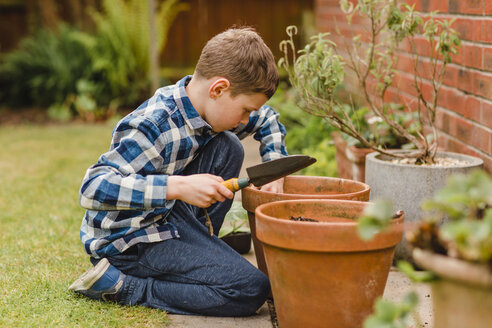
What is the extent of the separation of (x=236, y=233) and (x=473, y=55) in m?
1.37

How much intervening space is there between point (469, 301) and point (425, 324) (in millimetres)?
975

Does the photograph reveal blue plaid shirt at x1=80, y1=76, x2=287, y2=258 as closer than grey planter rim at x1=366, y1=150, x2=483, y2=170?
Yes

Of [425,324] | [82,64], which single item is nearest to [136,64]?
[82,64]

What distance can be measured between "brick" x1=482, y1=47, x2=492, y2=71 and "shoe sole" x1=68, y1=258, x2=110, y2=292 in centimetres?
176

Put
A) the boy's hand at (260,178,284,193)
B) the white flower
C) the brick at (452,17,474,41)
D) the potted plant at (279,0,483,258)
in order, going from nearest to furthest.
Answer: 1. the boy's hand at (260,178,284,193)
2. the potted plant at (279,0,483,258)
3. the brick at (452,17,474,41)
4. the white flower

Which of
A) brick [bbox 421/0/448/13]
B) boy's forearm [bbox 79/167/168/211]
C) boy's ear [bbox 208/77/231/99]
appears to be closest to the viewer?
boy's forearm [bbox 79/167/168/211]

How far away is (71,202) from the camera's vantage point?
3.74 meters

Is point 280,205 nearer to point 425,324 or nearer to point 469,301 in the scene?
point 425,324

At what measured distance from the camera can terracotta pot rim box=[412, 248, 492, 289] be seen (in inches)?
43.3

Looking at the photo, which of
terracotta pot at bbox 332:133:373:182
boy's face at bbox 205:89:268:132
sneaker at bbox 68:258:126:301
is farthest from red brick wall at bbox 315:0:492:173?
sneaker at bbox 68:258:126:301

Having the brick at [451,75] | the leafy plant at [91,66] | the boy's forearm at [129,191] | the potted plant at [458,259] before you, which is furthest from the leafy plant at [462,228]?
the leafy plant at [91,66]

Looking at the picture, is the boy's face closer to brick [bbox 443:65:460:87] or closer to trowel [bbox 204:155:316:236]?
A: trowel [bbox 204:155:316:236]

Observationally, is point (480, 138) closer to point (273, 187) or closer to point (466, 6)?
point (466, 6)

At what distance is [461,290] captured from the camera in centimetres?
116
